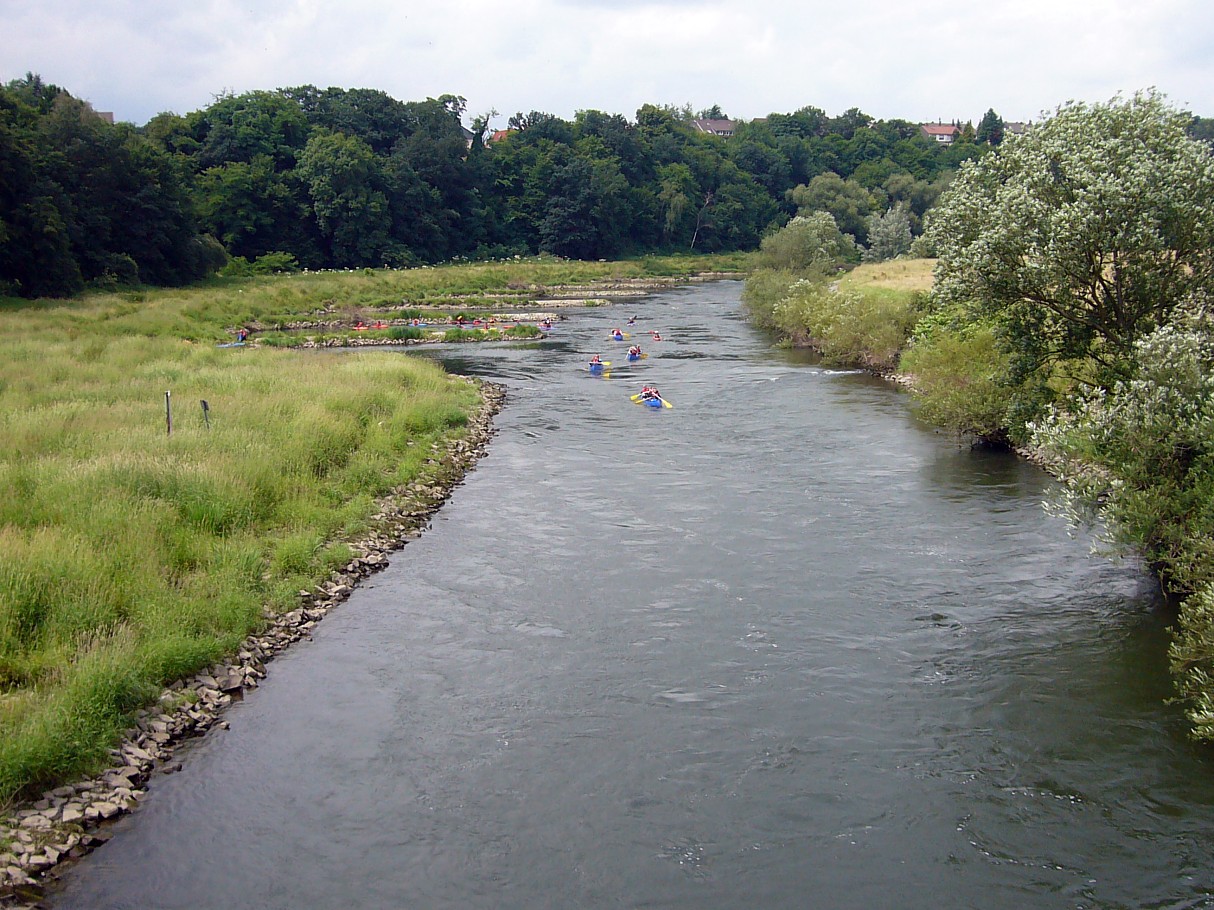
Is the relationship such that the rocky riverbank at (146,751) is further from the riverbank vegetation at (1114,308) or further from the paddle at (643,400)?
the paddle at (643,400)

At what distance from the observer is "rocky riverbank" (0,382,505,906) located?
9.19 meters

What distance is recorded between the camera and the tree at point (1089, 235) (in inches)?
660

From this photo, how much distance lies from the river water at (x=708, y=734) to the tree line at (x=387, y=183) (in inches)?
1798

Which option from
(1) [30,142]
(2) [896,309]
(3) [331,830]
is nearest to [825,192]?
(2) [896,309]

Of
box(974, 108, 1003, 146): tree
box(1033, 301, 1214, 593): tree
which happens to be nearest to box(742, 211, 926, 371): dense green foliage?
box(1033, 301, 1214, 593): tree

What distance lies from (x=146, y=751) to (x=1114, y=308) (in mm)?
17553

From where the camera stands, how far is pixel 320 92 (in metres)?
115

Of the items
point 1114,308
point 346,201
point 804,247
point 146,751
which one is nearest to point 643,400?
point 1114,308

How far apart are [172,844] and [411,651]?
4.85 metres

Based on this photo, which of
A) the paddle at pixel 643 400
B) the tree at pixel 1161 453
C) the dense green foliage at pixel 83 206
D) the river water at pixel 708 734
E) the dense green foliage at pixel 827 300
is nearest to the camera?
the river water at pixel 708 734

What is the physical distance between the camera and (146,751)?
1123 cm

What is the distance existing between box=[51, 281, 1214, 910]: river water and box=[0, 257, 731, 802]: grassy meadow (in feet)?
4.10

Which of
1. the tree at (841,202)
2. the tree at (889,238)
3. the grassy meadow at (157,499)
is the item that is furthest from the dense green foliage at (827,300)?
the tree at (841,202)

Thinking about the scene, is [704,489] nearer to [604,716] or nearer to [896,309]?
[604,716]
